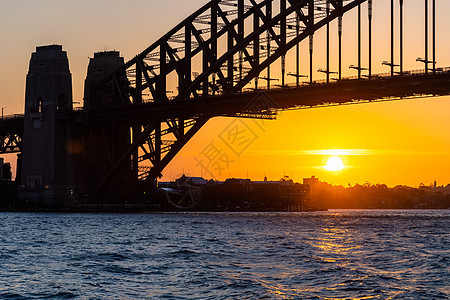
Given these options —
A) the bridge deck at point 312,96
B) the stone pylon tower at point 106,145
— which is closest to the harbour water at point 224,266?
the bridge deck at point 312,96

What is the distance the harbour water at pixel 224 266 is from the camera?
35.3 m

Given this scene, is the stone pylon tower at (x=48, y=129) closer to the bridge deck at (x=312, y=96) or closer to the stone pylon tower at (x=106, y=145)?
the stone pylon tower at (x=106, y=145)

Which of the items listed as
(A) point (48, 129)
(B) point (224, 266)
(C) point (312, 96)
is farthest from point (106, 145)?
(B) point (224, 266)

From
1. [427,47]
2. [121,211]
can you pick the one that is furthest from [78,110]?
[427,47]

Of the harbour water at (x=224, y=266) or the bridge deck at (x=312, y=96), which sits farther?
the bridge deck at (x=312, y=96)

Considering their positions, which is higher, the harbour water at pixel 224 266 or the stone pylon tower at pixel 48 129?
the stone pylon tower at pixel 48 129

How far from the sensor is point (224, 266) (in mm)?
44000

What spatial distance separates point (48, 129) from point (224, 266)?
8727cm

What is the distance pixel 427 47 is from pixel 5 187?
82.4 metres

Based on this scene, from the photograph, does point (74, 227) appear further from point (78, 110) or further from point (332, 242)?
point (78, 110)

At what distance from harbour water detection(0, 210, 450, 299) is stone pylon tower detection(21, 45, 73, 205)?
190ft

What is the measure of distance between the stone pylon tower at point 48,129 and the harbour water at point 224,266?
5799 cm

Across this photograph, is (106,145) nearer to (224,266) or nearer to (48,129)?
(48,129)

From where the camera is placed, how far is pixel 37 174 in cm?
12744
